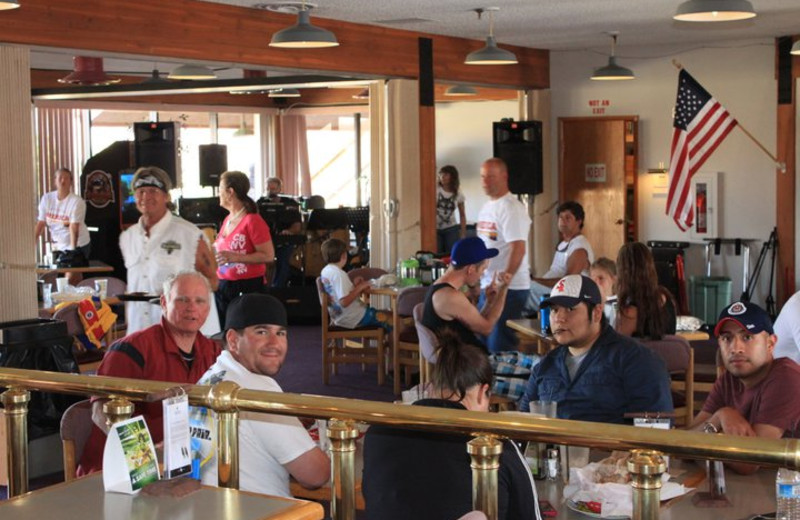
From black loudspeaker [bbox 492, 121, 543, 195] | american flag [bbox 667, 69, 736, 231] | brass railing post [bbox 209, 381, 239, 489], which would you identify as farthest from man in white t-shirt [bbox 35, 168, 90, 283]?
brass railing post [bbox 209, 381, 239, 489]

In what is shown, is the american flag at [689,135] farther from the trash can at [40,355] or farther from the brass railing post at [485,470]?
the brass railing post at [485,470]

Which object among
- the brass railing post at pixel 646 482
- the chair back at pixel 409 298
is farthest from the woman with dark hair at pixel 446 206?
the brass railing post at pixel 646 482

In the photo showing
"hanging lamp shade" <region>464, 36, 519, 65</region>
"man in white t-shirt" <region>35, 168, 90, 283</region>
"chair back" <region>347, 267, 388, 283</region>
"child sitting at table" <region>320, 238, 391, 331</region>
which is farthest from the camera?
"man in white t-shirt" <region>35, 168, 90, 283</region>

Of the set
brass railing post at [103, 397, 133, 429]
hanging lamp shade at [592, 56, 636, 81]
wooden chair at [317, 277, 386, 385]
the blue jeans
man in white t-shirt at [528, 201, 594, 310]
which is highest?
hanging lamp shade at [592, 56, 636, 81]

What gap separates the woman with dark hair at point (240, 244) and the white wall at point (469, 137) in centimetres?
900

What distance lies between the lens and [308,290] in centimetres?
1303

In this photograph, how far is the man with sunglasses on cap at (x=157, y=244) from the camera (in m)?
6.32

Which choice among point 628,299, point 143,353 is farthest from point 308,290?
point 143,353

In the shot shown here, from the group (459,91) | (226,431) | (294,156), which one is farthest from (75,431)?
(294,156)

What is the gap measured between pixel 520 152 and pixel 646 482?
1100cm

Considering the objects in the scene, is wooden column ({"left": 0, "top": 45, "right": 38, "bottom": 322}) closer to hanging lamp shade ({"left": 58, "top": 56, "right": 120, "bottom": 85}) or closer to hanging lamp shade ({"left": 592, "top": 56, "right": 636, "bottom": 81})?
hanging lamp shade ({"left": 58, "top": 56, "right": 120, "bottom": 85})

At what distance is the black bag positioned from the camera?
39.3ft

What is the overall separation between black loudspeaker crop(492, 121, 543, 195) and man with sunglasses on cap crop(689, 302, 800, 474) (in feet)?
29.6

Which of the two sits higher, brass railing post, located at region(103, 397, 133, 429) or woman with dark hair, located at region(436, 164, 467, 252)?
woman with dark hair, located at region(436, 164, 467, 252)
